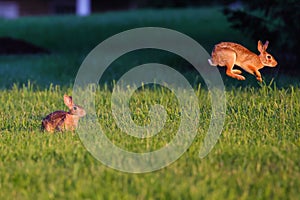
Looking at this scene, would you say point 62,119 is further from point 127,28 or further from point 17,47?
point 127,28

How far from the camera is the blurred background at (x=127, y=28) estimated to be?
12.7 metres

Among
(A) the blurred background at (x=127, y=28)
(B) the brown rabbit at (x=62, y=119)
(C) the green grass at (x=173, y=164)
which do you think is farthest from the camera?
(A) the blurred background at (x=127, y=28)

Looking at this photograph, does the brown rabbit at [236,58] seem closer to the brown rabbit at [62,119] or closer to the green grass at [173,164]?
the green grass at [173,164]

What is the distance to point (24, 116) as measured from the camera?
798 centimetres

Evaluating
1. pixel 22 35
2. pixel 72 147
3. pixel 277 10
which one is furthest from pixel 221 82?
pixel 22 35

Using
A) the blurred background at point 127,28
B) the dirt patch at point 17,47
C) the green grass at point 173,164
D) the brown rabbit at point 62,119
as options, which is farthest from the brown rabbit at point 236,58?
the dirt patch at point 17,47

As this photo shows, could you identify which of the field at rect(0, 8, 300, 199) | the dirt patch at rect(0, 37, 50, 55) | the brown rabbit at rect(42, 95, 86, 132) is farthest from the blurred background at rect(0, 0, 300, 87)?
the brown rabbit at rect(42, 95, 86, 132)

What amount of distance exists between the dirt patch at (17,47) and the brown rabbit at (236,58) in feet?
40.0

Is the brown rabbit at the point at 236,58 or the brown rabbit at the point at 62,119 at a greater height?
the brown rabbit at the point at 236,58

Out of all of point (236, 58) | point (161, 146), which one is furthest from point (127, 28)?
point (161, 146)

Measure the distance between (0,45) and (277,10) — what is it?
356 inches

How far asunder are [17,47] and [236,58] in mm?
12732

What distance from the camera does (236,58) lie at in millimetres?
6848

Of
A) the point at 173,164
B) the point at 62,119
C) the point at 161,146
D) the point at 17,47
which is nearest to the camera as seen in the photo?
the point at 173,164
